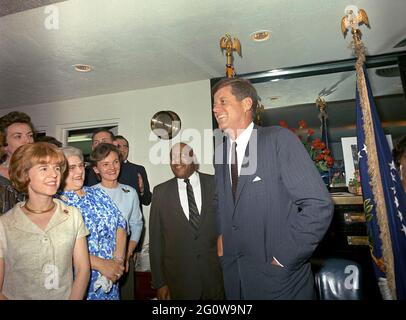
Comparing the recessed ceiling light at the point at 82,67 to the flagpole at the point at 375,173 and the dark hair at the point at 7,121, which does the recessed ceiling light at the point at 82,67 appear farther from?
the flagpole at the point at 375,173

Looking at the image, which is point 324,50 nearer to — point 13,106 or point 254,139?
point 254,139

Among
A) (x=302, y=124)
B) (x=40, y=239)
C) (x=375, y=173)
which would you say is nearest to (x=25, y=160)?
(x=40, y=239)

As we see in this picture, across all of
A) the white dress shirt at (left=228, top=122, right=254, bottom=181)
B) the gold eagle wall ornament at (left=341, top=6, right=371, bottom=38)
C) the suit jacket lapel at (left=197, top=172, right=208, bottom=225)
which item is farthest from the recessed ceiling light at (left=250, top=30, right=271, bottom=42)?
the suit jacket lapel at (left=197, top=172, right=208, bottom=225)

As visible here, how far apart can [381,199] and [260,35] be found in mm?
1303

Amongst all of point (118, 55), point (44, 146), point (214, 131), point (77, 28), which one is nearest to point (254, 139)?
point (44, 146)

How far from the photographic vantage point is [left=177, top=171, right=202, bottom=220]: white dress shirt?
154cm

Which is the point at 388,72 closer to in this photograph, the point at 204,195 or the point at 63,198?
the point at 204,195

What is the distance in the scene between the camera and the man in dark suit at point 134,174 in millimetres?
1534

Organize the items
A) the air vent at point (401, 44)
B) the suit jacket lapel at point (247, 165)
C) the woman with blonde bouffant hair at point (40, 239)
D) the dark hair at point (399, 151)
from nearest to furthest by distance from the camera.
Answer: the woman with blonde bouffant hair at point (40, 239)
the suit jacket lapel at point (247, 165)
the dark hair at point (399, 151)
the air vent at point (401, 44)

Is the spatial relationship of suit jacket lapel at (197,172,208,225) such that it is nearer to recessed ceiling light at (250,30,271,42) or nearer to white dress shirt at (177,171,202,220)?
white dress shirt at (177,171,202,220)

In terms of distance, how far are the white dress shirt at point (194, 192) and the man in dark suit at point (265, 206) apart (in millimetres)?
514

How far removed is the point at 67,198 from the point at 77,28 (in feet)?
3.53

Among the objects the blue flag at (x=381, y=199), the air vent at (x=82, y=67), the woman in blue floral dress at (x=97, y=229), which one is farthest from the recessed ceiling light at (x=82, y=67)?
the blue flag at (x=381, y=199)

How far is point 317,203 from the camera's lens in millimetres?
767
